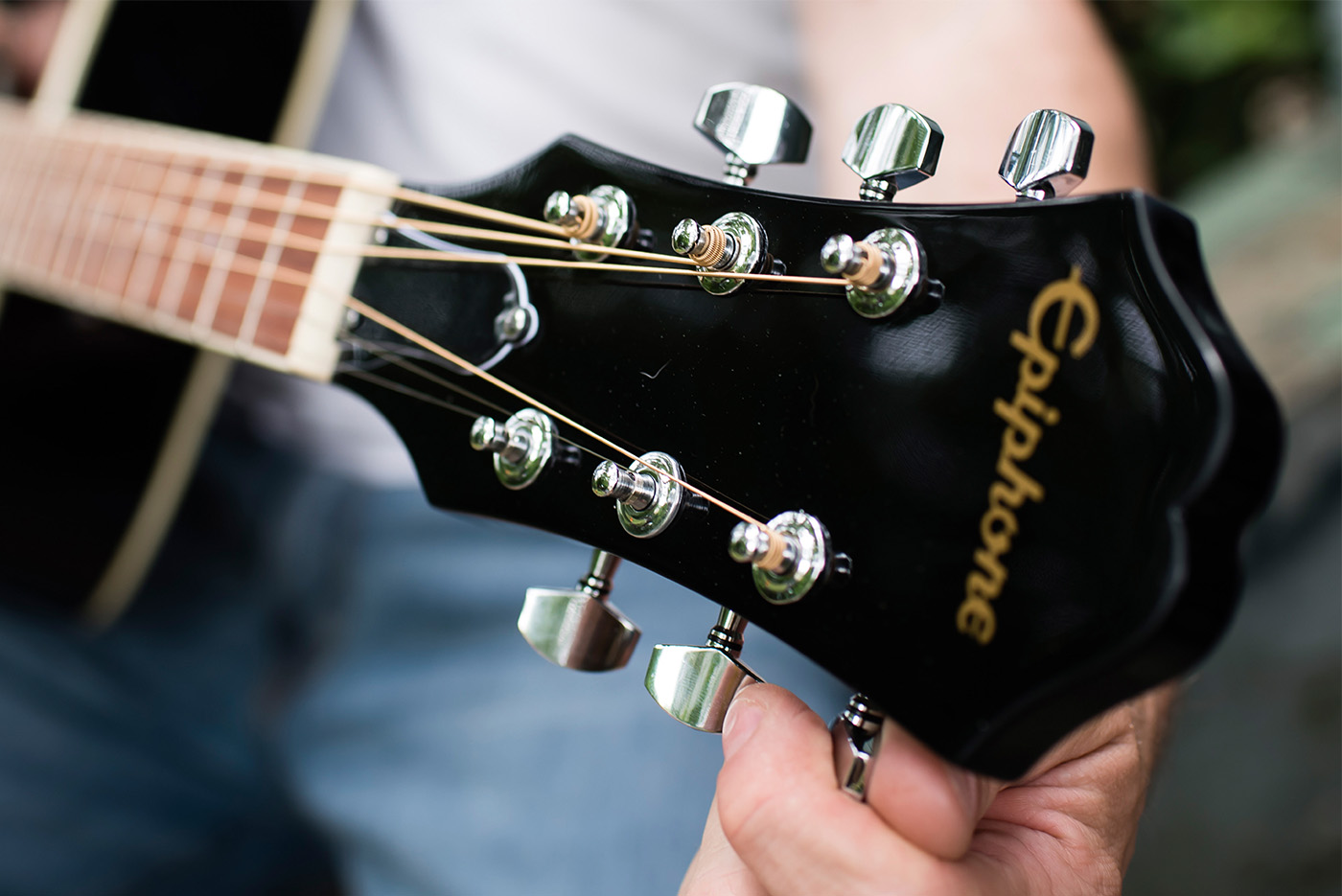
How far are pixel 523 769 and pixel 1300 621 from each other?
33.6 inches

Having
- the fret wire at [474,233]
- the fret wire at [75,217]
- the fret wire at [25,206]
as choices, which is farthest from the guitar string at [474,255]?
the fret wire at [25,206]

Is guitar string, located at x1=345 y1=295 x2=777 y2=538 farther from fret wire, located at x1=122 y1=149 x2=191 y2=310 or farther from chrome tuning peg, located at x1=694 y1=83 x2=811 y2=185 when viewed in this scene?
fret wire, located at x1=122 y1=149 x2=191 y2=310

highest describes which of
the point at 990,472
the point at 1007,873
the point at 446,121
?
the point at 446,121

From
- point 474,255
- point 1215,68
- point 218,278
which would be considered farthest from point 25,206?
point 1215,68

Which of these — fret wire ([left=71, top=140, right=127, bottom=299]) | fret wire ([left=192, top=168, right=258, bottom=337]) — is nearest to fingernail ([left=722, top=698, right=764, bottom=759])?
fret wire ([left=192, top=168, right=258, bottom=337])

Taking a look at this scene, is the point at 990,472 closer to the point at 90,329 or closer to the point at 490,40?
the point at 490,40

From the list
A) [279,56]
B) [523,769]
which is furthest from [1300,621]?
[279,56]

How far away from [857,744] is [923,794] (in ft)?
0.09

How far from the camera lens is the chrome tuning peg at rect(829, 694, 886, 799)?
288 millimetres

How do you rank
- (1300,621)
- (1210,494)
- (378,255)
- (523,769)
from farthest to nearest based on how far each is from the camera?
(1300,621) → (523,769) → (378,255) → (1210,494)

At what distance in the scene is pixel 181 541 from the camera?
3.27 ft

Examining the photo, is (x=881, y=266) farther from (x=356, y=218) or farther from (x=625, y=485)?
(x=356, y=218)

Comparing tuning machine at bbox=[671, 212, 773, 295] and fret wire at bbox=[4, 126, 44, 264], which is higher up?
tuning machine at bbox=[671, 212, 773, 295]

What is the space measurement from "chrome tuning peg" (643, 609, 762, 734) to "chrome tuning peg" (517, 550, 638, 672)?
0.04 m
